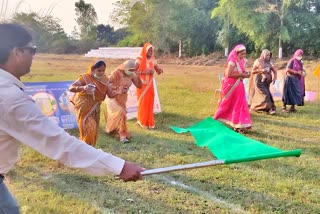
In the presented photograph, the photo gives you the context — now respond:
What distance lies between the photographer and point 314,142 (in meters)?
6.88

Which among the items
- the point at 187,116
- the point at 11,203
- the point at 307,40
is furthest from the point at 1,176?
the point at 307,40

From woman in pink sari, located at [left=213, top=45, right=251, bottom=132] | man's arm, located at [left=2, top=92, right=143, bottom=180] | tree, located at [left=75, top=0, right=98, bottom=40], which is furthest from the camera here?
tree, located at [left=75, top=0, right=98, bottom=40]

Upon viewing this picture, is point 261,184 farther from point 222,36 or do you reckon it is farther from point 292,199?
point 222,36

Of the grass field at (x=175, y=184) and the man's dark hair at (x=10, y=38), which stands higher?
the man's dark hair at (x=10, y=38)

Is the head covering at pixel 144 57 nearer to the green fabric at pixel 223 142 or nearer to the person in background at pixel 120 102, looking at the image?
the person in background at pixel 120 102

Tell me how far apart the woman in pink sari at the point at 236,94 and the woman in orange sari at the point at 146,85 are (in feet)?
4.65

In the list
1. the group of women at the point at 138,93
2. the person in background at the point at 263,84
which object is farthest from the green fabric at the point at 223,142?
the person in background at the point at 263,84

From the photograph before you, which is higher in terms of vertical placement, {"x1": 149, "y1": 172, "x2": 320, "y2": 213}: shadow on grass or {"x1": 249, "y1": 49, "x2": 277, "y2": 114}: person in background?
{"x1": 249, "y1": 49, "x2": 277, "y2": 114}: person in background

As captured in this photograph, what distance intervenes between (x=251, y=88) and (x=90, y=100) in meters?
5.72

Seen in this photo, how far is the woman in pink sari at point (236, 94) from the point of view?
24.2 ft

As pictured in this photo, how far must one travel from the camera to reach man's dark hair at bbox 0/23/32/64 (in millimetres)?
1962

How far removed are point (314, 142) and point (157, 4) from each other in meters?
32.7

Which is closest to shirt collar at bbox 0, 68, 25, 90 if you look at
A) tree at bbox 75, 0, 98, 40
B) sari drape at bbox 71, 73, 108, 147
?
sari drape at bbox 71, 73, 108, 147

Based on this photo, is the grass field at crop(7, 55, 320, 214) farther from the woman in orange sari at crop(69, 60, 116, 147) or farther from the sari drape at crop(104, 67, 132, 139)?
the woman in orange sari at crop(69, 60, 116, 147)
